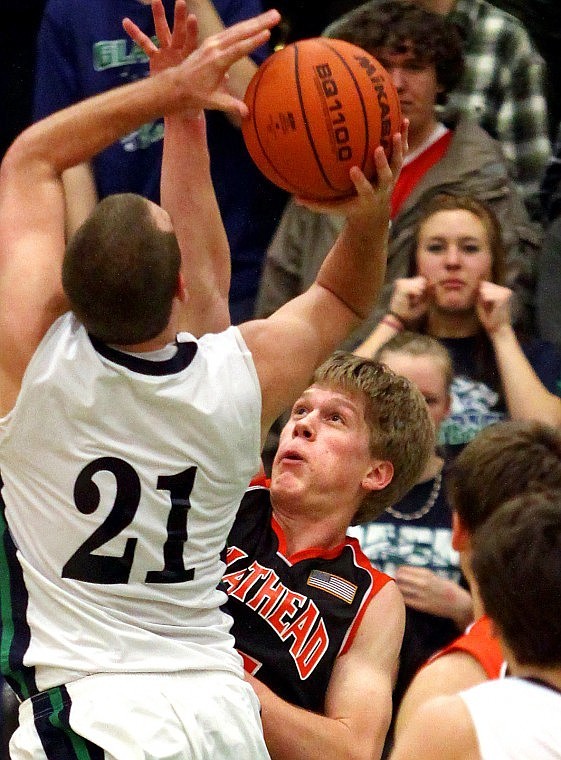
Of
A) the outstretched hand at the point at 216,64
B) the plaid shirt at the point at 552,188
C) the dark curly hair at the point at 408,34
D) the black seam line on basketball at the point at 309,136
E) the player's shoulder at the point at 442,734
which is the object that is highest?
the outstretched hand at the point at 216,64

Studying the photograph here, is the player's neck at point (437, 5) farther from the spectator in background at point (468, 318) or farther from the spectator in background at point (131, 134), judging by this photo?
the spectator in background at point (468, 318)

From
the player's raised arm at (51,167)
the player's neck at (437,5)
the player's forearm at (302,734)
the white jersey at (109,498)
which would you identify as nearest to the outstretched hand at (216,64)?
the player's raised arm at (51,167)

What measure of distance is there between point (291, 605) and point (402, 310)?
5.11ft

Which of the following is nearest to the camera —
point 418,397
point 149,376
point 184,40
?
point 149,376

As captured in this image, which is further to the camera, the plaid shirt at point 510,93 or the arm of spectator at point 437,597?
the plaid shirt at point 510,93

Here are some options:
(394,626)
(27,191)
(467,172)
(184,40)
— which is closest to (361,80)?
(184,40)

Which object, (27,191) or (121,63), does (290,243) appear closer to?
(121,63)

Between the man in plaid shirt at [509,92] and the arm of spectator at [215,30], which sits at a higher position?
the arm of spectator at [215,30]

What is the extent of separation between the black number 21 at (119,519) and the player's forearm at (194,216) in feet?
2.08

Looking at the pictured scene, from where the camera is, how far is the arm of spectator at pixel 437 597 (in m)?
3.92

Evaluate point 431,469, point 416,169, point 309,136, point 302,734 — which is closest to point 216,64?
point 309,136

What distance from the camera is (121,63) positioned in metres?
4.79

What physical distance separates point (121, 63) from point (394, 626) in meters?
2.42

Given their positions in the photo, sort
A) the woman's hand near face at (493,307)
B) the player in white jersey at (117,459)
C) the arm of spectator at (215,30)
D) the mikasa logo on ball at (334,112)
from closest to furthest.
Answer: the player in white jersey at (117,459) < the mikasa logo on ball at (334,112) < the woman's hand near face at (493,307) < the arm of spectator at (215,30)
